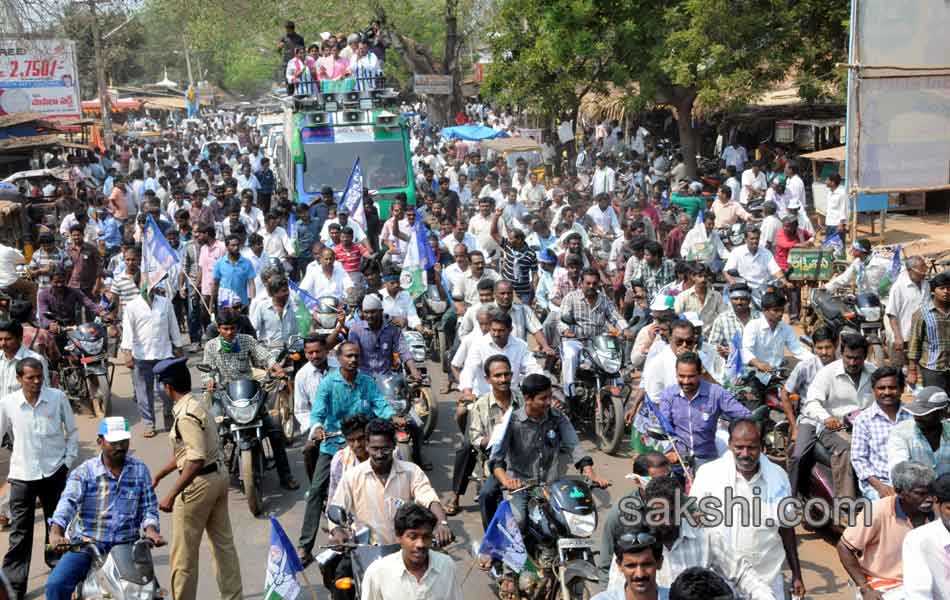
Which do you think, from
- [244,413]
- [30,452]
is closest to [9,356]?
[30,452]

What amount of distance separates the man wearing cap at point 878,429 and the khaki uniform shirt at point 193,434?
3.63 meters

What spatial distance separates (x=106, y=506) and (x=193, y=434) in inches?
23.8

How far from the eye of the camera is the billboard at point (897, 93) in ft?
49.9

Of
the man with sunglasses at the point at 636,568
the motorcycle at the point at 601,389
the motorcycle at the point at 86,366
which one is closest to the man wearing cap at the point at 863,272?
the motorcycle at the point at 601,389

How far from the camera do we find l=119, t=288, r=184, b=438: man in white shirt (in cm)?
1089

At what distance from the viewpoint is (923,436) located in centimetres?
635

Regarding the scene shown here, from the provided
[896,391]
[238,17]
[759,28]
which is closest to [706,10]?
[759,28]

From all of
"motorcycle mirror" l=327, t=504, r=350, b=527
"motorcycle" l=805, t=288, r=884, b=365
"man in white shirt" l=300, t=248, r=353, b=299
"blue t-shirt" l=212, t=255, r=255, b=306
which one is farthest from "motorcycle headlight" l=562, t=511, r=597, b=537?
"blue t-shirt" l=212, t=255, r=255, b=306

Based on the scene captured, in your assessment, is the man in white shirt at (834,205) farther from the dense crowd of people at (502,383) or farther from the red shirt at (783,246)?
the red shirt at (783,246)

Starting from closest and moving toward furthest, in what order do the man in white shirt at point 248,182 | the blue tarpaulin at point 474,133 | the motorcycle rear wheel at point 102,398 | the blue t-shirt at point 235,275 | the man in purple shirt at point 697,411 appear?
1. the man in purple shirt at point 697,411
2. the motorcycle rear wheel at point 102,398
3. the blue t-shirt at point 235,275
4. the man in white shirt at point 248,182
5. the blue tarpaulin at point 474,133

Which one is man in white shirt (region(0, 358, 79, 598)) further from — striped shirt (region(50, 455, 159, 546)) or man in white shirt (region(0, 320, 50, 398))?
striped shirt (region(50, 455, 159, 546))

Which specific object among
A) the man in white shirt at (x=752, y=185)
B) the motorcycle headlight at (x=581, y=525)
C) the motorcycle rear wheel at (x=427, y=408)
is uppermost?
the man in white shirt at (x=752, y=185)

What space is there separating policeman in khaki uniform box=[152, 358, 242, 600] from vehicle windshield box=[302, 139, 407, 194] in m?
11.3

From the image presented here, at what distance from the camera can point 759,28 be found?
20.3 metres
